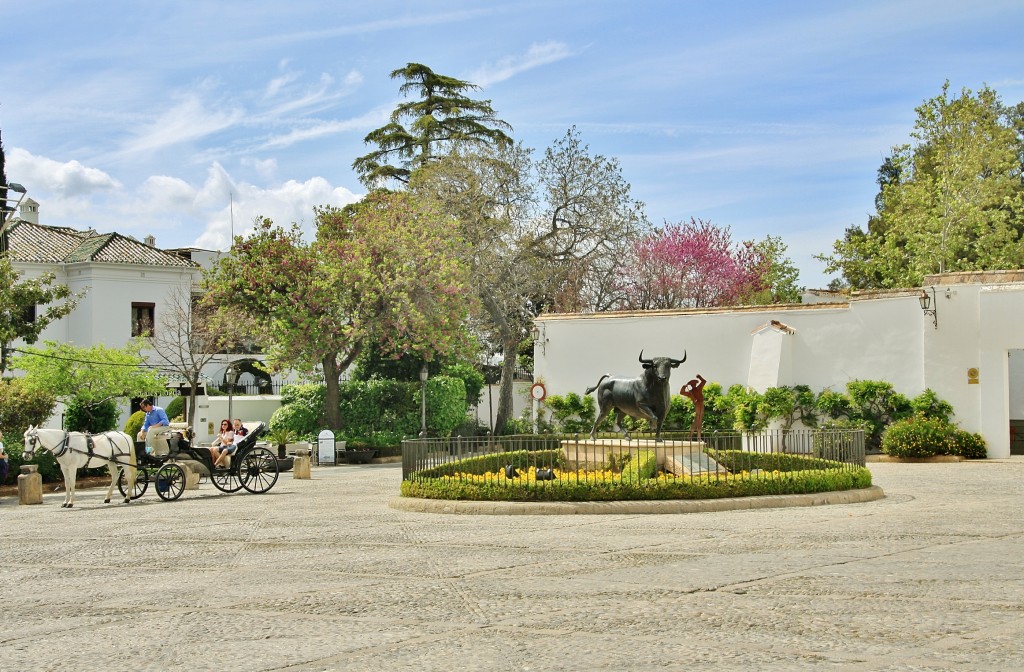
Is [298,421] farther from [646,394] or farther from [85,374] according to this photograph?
[646,394]

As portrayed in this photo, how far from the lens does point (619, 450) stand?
18.0 meters

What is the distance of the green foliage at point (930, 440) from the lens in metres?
26.8

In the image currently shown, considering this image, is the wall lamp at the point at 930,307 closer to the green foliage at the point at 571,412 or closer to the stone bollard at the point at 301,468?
the green foliage at the point at 571,412

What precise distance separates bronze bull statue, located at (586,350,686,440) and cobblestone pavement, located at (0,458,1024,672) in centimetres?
361

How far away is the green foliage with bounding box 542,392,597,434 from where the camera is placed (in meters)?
32.8

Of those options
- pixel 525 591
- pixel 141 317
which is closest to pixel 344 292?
pixel 141 317

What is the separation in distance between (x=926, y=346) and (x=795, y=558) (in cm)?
1934

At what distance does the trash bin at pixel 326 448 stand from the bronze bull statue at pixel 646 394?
16.0 m

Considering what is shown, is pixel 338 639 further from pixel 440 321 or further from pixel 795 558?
pixel 440 321

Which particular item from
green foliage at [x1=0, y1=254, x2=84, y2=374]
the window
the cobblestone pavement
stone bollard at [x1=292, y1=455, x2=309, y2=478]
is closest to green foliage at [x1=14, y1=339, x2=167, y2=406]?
green foliage at [x1=0, y1=254, x2=84, y2=374]

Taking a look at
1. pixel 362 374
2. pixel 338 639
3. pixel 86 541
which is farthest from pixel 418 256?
pixel 338 639

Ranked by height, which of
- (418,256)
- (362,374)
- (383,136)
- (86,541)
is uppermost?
(383,136)

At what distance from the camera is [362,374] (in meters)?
39.5

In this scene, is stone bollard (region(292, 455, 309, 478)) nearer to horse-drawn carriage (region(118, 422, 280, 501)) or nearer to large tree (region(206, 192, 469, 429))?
horse-drawn carriage (region(118, 422, 280, 501))
